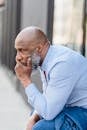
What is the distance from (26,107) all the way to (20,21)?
10.3 feet

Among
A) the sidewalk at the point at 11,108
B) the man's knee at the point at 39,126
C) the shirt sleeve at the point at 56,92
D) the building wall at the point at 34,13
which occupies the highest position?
the shirt sleeve at the point at 56,92

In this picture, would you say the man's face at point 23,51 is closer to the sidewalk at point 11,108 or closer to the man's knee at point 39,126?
the man's knee at point 39,126

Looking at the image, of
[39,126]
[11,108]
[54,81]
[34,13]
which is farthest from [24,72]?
[34,13]

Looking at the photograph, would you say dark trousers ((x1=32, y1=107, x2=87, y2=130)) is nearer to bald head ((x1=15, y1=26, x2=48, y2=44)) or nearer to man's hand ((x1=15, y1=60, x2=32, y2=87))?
man's hand ((x1=15, y1=60, x2=32, y2=87))

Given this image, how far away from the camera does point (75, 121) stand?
4.36 metres

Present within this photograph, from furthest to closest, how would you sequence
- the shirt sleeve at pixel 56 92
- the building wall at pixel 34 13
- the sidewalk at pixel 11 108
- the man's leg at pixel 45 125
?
the building wall at pixel 34 13
the sidewalk at pixel 11 108
the man's leg at pixel 45 125
the shirt sleeve at pixel 56 92

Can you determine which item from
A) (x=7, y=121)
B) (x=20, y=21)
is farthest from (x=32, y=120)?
(x=20, y=21)

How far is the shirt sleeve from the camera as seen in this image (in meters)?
4.29

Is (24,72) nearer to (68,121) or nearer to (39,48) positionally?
(39,48)

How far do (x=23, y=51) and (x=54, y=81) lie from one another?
33cm

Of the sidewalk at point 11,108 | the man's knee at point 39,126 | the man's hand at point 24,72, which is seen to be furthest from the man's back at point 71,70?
the sidewalk at point 11,108

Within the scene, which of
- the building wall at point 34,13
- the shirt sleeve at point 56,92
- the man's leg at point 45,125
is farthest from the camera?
the building wall at point 34,13

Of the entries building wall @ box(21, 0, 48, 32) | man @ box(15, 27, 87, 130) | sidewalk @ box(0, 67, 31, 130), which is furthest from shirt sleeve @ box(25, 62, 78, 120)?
building wall @ box(21, 0, 48, 32)

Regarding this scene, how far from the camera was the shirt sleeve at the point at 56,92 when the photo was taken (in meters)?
4.29
